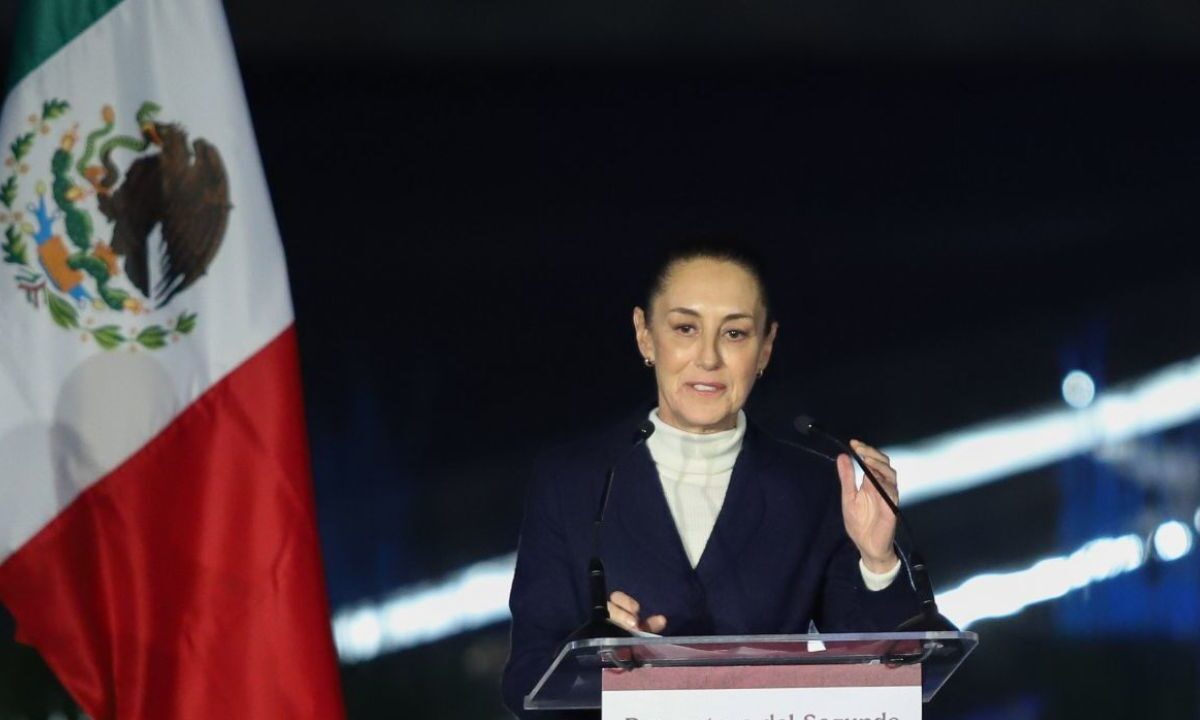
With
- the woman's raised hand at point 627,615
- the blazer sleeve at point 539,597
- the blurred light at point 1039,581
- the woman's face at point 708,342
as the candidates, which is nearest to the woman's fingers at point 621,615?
the woman's raised hand at point 627,615

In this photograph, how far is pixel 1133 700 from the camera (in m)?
4.06

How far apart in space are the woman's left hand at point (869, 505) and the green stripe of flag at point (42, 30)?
5.70 feet

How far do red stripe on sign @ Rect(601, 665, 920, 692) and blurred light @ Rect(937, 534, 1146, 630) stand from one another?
2242 mm

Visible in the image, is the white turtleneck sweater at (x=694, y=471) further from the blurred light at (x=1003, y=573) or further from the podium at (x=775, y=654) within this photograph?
the blurred light at (x=1003, y=573)

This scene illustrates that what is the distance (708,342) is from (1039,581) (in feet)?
6.42

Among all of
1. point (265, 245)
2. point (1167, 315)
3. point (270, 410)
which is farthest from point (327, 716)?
point (1167, 315)

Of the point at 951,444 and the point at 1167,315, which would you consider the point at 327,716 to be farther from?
the point at 1167,315

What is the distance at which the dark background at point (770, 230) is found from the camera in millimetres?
4059

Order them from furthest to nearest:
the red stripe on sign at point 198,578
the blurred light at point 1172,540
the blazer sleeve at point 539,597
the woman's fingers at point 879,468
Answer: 1. the blurred light at point 1172,540
2. the red stripe on sign at point 198,578
3. the blazer sleeve at point 539,597
4. the woman's fingers at point 879,468

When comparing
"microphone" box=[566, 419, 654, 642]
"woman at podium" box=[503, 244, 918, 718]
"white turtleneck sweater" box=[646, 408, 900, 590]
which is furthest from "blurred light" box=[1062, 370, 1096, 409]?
"microphone" box=[566, 419, 654, 642]

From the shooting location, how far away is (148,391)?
305 centimetres

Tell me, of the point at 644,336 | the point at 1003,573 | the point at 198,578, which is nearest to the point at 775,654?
the point at 644,336

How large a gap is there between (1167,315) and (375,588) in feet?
6.60

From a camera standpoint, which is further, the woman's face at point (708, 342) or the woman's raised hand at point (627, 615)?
the woman's face at point (708, 342)
